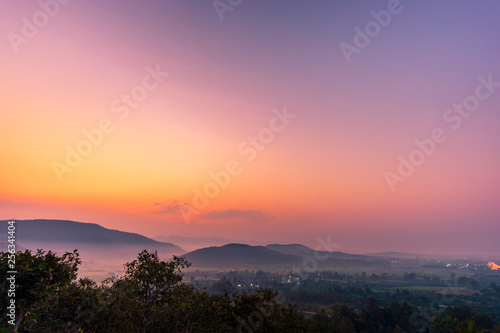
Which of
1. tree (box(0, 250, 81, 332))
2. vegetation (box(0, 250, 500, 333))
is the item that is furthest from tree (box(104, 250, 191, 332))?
tree (box(0, 250, 81, 332))

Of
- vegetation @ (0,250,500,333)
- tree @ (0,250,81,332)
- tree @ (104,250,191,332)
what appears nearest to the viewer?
tree @ (0,250,81,332)

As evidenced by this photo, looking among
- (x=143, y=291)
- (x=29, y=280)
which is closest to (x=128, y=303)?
A: (x=143, y=291)

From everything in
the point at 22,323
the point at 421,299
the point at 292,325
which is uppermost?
the point at 22,323

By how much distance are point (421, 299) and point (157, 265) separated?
17431cm

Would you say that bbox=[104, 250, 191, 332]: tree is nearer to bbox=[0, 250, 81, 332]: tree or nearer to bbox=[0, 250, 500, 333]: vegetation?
bbox=[0, 250, 500, 333]: vegetation

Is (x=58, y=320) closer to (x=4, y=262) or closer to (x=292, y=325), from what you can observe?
(x=4, y=262)

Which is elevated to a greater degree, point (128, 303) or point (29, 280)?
point (29, 280)

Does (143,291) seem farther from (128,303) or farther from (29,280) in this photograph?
(29,280)

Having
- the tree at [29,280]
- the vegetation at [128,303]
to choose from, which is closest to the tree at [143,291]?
the vegetation at [128,303]

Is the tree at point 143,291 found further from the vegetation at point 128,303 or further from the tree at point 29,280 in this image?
the tree at point 29,280

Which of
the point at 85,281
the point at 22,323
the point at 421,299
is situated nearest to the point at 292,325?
the point at 85,281

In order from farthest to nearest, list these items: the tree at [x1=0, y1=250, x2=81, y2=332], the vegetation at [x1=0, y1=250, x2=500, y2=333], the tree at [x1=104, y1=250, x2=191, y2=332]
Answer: the tree at [x1=104, y1=250, x2=191, y2=332] < the vegetation at [x1=0, y1=250, x2=500, y2=333] < the tree at [x1=0, y1=250, x2=81, y2=332]

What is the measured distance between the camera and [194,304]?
18953 millimetres

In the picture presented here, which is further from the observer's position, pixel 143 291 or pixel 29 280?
pixel 143 291
